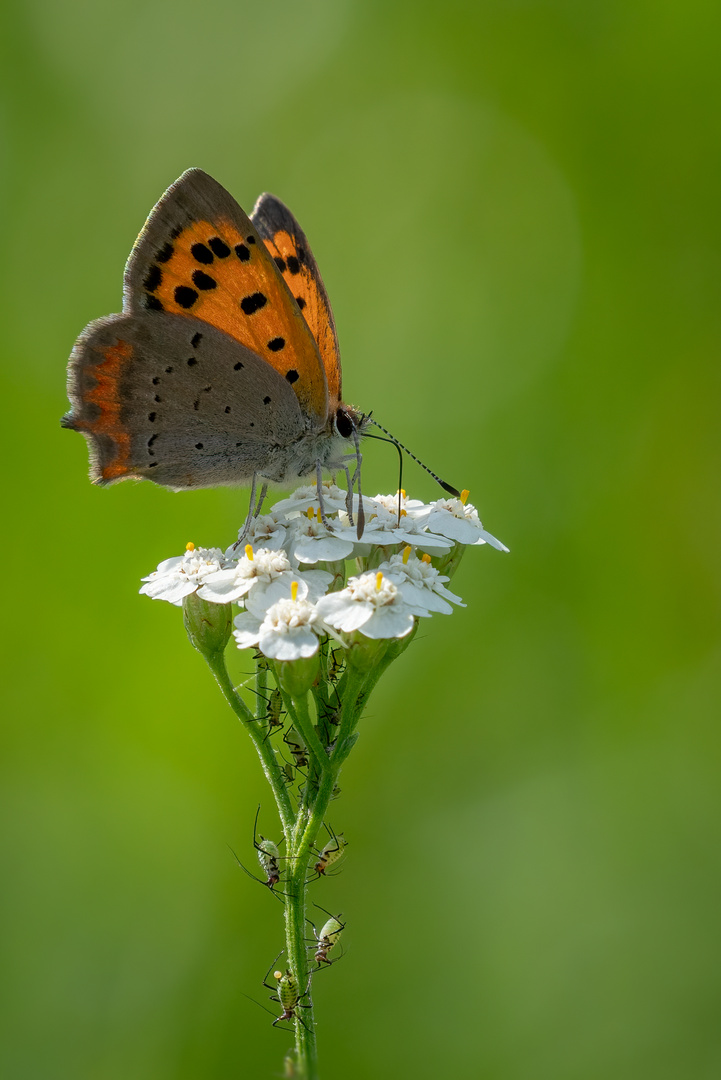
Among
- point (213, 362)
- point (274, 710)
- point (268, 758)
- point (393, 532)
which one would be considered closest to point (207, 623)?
point (274, 710)

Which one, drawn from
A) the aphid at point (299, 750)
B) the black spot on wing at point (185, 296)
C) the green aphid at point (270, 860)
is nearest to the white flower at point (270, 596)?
the aphid at point (299, 750)

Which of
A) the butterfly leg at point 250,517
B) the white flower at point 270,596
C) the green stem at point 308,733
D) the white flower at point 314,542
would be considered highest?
the butterfly leg at point 250,517

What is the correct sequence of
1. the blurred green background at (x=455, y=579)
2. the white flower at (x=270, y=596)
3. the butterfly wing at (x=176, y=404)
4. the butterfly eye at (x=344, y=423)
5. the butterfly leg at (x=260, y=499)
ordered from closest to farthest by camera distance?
the white flower at (x=270, y=596) < the butterfly wing at (x=176, y=404) < the butterfly leg at (x=260, y=499) < the butterfly eye at (x=344, y=423) < the blurred green background at (x=455, y=579)

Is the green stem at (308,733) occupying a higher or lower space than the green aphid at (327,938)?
higher

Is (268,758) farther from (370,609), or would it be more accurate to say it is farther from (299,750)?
(370,609)

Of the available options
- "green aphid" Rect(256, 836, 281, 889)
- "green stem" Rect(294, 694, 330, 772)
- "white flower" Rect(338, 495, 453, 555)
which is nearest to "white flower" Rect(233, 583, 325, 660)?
"green stem" Rect(294, 694, 330, 772)

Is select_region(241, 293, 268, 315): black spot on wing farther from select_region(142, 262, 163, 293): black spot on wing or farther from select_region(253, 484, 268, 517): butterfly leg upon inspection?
select_region(253, 484, 268, 517): butterfly leg

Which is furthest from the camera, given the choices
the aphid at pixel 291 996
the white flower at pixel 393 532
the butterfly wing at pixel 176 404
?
the butterfly wing at pixel 176 404

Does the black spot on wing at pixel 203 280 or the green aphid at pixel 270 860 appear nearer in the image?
the green aphid at pixel 270 860

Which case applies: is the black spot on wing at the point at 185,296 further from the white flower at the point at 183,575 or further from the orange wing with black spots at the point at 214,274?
the white flower at the point at 183,575
